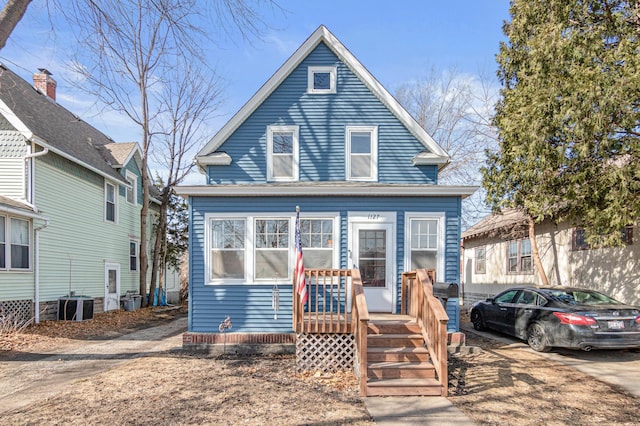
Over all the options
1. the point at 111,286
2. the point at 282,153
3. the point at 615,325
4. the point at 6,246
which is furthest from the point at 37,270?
the point at 615,325

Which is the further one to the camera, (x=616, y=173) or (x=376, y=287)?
(x=376, y=287)

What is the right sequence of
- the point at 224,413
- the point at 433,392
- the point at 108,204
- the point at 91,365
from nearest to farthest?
the point at 224,413
the point at 433,392
the point at 91,365
the point at 108,204

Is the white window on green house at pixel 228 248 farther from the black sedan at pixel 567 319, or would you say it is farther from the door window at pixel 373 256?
the black sedan at pixel 567 319

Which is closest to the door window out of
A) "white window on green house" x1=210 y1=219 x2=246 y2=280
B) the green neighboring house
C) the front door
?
the front door

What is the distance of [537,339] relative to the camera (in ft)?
29.9

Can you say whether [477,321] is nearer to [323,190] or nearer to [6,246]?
[323,190]

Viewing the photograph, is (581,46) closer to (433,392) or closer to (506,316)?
(506,316)

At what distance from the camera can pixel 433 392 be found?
20.4 feet

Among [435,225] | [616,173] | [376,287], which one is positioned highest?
[616,173]

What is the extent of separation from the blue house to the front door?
2cm

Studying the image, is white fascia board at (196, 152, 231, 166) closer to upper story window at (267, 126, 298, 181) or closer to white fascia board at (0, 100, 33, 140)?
upper story window at (267, 126, 298, 181)

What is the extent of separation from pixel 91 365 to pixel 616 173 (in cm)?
1099

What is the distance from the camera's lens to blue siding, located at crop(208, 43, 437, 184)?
9906 millimetres

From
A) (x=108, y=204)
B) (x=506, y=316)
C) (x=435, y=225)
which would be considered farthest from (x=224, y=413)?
(x=108, y=204)
